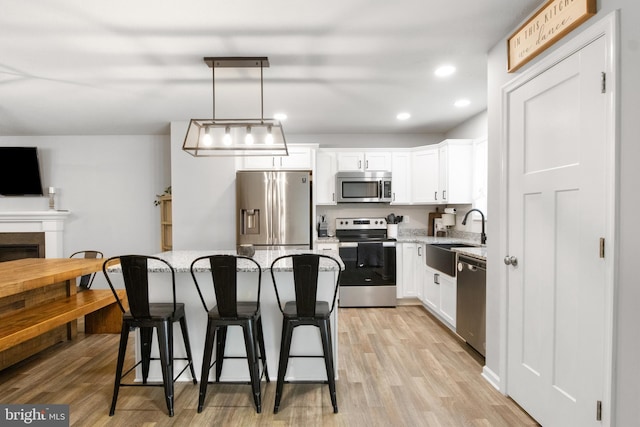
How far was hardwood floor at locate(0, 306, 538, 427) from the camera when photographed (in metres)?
2.07

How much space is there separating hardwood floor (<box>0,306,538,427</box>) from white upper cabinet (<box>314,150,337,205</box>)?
2123 mm

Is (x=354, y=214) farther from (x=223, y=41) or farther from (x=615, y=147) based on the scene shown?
(x=615, y=147)

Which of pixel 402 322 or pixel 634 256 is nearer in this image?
pixel 634 256

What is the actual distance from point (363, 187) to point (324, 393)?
2948mm

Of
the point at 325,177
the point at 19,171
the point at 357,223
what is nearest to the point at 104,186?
the point at 19,171

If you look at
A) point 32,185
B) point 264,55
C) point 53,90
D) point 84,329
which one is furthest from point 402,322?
point 32,185

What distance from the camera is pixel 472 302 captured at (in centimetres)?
296

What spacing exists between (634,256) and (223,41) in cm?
256

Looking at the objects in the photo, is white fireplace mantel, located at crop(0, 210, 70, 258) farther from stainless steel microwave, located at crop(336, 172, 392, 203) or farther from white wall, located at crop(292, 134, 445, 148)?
stainless steel microwave, located at crop(336, 172, 392, 203)

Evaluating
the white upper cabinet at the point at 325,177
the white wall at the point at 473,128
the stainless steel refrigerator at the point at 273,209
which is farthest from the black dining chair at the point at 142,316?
the white wall at the point at 473,128

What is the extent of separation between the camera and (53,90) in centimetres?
328

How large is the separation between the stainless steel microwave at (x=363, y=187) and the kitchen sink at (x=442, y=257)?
1002 mm

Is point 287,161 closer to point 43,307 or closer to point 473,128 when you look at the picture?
point 473,128

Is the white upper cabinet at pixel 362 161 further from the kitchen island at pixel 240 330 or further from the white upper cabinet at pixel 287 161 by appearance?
the kitchen island at pixel 240 330
